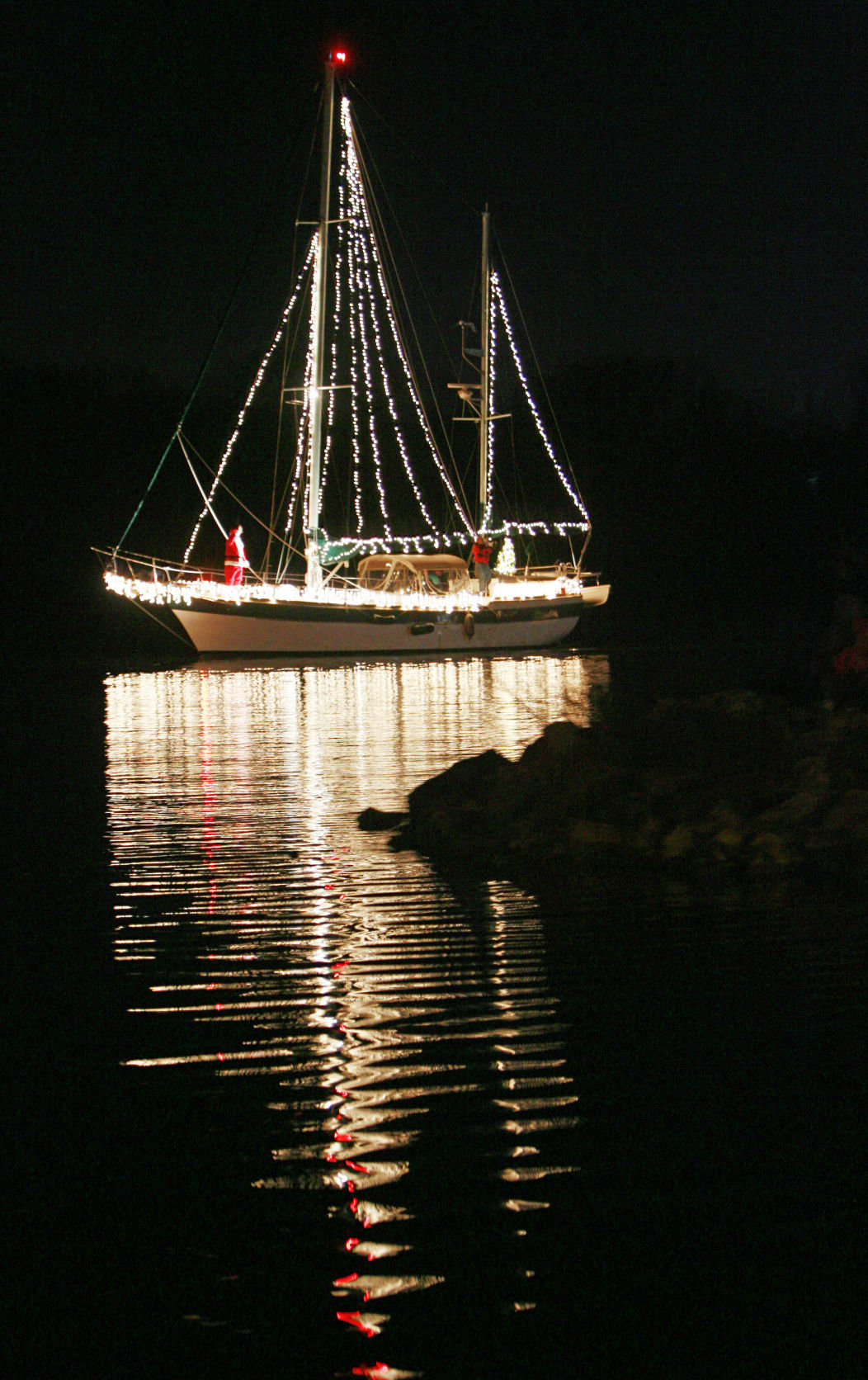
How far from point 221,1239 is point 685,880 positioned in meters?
5.87

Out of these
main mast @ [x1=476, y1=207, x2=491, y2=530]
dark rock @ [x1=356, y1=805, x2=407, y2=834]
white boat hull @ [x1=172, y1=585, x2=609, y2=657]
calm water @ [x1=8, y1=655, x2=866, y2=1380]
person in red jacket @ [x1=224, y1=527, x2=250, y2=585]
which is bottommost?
calm water @ [x1=8, y1=655, x2=866, y2=1380]

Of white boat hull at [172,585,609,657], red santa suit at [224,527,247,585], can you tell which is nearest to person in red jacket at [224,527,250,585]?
red santa suit at [224,527,247,585]

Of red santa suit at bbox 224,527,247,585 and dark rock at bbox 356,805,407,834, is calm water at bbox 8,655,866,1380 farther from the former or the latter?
red santa suit at bbox 224,527,247,585

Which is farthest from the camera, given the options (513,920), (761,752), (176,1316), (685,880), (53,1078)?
(761,752)

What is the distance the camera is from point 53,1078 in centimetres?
605

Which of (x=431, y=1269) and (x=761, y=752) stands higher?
(x=761, y=752)

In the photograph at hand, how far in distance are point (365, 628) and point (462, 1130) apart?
37.1 m

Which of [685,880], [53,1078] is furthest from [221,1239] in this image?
[685,880]

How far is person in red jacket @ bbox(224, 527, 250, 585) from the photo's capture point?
40.7 m

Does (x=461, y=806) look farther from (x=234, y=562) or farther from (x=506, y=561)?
(x=506, y=561)

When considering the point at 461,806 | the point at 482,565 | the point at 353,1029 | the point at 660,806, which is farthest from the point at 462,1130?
the point at 482,565

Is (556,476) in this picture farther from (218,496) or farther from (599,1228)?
(599,1228)

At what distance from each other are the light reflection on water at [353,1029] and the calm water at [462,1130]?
0.02m

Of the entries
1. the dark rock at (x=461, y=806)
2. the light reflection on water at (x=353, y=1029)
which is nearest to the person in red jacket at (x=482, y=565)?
the light reflection on water at (x=353, y=1029)
